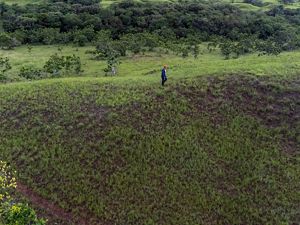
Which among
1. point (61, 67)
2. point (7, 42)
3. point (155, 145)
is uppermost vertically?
point (7, 42)

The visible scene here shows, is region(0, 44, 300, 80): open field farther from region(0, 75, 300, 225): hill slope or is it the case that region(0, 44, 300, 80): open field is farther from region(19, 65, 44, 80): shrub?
region(0, 75, 300, 225): hill slope

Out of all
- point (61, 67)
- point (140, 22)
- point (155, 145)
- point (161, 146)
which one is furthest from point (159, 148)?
point (140, 22)

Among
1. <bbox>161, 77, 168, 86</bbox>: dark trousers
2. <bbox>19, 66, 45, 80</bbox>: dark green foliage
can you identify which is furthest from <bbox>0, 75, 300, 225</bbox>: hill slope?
<bbox>19, 66, 45, 80</bbox>: dark green foliage

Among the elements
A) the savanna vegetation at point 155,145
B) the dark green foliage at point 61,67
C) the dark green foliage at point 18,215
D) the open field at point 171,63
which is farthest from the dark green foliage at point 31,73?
the dark green foliage at point 18,215

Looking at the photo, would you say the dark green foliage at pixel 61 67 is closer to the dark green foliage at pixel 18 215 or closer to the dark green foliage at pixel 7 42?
the dark green foliage at pixel 7 42

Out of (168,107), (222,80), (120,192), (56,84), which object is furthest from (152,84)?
(120,192)

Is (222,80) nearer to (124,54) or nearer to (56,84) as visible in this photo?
Answer: (56,84)

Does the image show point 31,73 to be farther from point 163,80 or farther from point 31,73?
point 163,80
